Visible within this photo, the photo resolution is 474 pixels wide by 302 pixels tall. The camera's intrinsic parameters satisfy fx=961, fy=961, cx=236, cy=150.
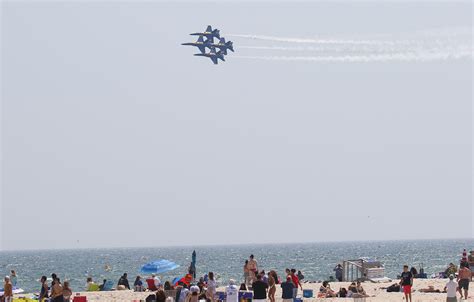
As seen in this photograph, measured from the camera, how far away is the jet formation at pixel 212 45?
53406mm

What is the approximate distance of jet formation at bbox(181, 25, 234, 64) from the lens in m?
53.4

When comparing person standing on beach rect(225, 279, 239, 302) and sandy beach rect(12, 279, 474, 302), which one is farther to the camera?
sandy beach rect(12, 279, 474, 302)

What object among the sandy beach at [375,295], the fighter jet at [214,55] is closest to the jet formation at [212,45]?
the fighter jet at [214,55]

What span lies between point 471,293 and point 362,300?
15.4ft

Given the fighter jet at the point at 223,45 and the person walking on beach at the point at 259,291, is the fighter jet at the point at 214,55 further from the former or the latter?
the person walking on beach at the point at 259,291

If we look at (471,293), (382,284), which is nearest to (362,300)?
(471,293)

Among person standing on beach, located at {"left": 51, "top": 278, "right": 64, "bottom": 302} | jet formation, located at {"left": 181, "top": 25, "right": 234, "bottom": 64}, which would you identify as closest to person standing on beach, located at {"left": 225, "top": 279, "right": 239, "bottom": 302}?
person standing on beach, located at {"left": 51, "top": 278, "right": 64, "bottom": 302}

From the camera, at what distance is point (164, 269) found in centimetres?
3703

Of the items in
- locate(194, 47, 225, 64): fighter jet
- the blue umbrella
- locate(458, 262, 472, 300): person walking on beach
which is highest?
locate(194, 47, 225, 64): fighter jet

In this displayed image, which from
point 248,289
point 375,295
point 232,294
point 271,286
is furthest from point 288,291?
point 375,295

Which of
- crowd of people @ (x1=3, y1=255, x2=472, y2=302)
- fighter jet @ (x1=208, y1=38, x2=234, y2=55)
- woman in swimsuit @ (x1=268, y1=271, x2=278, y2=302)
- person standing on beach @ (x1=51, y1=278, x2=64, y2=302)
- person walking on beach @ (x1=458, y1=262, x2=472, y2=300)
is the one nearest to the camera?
crowd of people @ (x1=3, y1=255, x2=472, y2=302)

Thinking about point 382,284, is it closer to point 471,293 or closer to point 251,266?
point 471,293

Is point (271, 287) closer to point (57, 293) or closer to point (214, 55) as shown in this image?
point (57, 293)

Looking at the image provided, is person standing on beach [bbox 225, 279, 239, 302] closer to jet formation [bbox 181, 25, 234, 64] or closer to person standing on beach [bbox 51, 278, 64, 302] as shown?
person standing on beach [bbox 51, 278, 64, 302]
